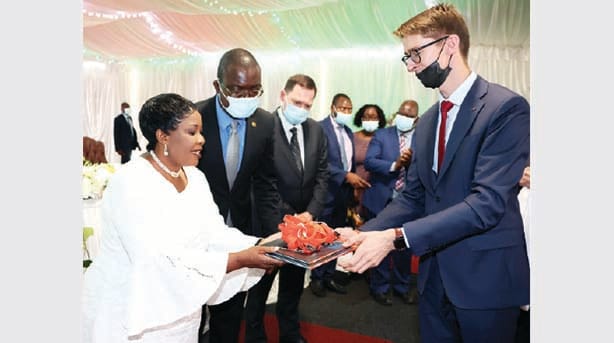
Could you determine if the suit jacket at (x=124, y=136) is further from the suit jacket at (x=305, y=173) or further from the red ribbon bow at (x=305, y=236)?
the red ribbon bow at (x=305, y=236)

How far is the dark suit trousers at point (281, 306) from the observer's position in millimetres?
2859

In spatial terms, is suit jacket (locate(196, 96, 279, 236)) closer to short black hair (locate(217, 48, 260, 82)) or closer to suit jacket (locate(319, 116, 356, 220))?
short black hair (locate(217, 48, 260, 82))

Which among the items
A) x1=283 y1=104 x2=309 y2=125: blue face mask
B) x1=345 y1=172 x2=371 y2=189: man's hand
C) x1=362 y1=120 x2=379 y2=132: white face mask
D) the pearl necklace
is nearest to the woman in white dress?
the pearl necklace

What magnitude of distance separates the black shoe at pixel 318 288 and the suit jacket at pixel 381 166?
696 mm

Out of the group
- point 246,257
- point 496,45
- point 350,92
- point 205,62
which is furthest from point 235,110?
point 205,62

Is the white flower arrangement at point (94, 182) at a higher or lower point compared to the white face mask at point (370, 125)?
lower

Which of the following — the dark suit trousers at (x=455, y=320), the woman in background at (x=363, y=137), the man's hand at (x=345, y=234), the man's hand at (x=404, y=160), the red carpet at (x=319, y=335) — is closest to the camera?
the dark suit trousers at (x=455, y=320)

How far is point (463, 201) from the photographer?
5.41 ft

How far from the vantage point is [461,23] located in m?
1.76

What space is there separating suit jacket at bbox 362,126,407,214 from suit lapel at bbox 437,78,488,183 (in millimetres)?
2098

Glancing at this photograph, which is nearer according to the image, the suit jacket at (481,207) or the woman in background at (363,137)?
the suit jacket at (481,207)

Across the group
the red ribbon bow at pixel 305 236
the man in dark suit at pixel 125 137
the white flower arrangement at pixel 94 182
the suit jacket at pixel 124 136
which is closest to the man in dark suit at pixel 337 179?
the white flower arrangement at pixel 94 182

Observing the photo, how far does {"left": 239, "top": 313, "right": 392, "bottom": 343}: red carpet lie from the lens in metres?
3.12

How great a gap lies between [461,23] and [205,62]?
602 centimetres
